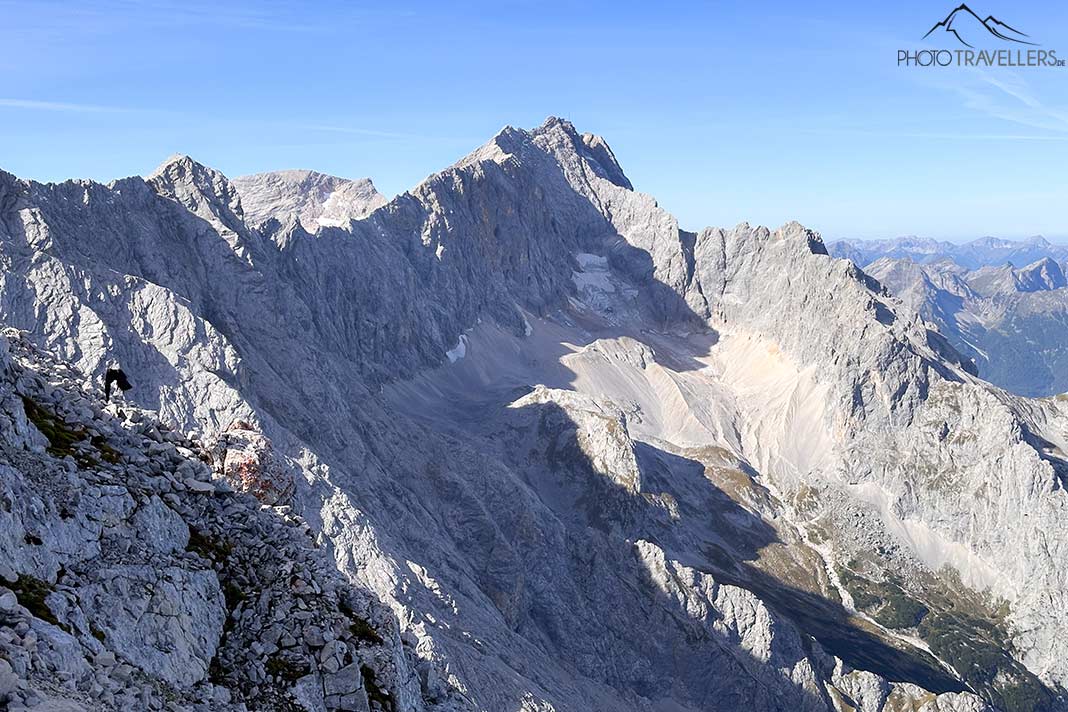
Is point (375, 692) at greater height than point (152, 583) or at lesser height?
lesser

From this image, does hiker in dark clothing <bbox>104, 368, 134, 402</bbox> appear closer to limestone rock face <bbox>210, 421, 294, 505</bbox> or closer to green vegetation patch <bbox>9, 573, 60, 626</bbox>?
limestone rock face <bbox>210, 421, 294, 505</bbox>

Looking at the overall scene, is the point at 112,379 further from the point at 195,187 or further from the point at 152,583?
the point at 195,187

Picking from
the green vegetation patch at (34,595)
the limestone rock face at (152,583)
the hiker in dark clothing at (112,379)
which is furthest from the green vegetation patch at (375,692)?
the hiker in dark clothing at (112,379)

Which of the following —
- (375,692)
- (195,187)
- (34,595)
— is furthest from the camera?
(195,187)

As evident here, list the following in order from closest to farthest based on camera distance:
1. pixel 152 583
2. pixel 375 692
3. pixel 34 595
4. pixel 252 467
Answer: pixel 34 595
pixel 152 583
pixel 375 692
pixel 252 467

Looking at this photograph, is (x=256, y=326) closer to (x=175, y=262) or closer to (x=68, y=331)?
(x=175, y=262)

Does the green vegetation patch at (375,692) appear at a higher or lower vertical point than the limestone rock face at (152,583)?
lower

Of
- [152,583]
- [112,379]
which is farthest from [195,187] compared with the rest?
[152,583]

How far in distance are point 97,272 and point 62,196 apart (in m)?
21.4

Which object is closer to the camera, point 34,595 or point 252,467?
point 34,595

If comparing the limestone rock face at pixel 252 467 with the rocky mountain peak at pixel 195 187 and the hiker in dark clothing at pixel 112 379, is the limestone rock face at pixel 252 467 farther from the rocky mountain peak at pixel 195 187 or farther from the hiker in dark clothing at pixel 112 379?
the rocky mountain peak at pixel 195 187

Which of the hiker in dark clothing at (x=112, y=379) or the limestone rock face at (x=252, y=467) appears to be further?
the limestone rock face at (x=252, y=467)

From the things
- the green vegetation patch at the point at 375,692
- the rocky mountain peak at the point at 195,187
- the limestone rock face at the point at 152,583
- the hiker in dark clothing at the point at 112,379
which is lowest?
the green vegetation patch at the point at 375,692

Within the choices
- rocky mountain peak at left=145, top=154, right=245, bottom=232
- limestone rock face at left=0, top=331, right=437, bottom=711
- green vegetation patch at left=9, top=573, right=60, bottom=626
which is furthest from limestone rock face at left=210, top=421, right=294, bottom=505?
rocky mountain peak at left=145, top=154, right=245, bottom=232
